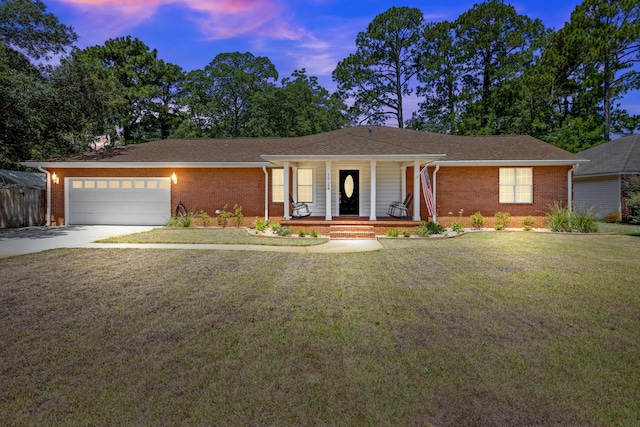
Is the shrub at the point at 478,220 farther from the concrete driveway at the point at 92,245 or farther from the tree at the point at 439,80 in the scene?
the tree at the point at 439,80

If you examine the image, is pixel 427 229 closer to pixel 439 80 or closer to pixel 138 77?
pixel 439 80

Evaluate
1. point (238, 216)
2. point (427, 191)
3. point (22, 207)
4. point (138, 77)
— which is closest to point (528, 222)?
point (427, 191)

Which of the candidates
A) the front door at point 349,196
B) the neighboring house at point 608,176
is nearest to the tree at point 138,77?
the front door at point 349,196

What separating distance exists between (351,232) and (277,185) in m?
5.18

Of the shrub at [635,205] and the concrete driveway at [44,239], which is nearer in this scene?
the concrete driveway at [44,239]

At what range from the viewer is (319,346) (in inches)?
153

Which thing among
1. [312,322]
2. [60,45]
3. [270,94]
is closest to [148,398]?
[312,322]

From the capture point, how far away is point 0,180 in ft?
67.8

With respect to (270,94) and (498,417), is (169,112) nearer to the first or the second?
(270,94)

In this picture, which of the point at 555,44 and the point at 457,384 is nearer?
the point at 457,384

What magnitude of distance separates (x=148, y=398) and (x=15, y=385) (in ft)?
3.95

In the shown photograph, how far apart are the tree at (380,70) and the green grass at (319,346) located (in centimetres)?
2757

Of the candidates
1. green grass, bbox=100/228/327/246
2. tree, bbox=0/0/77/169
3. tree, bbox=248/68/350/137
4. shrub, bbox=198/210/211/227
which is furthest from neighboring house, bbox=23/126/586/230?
tree, bbox=248/68/350/137

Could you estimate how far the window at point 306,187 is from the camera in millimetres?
16359
